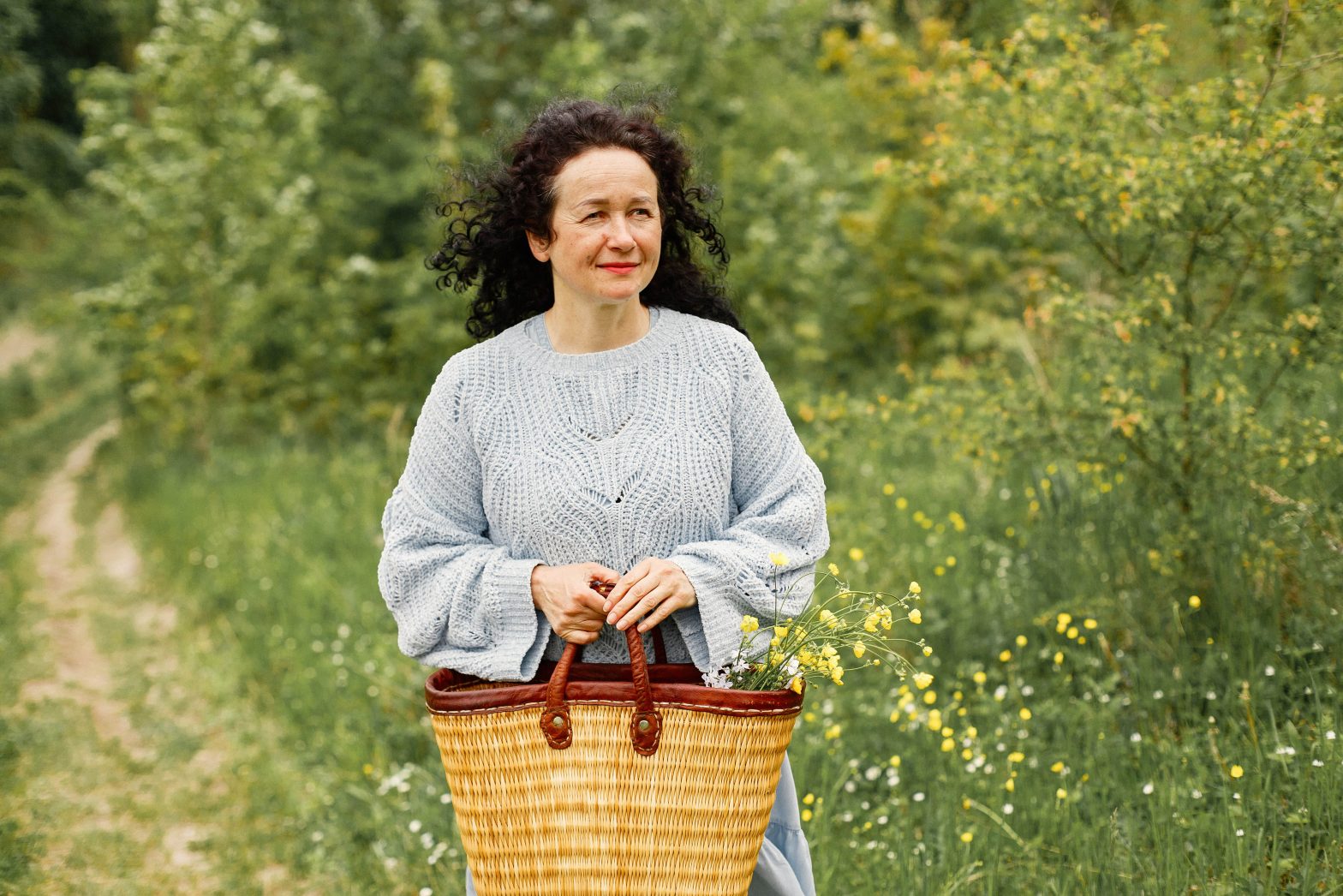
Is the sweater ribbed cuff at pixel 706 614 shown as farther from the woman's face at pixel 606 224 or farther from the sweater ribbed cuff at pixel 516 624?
the woman's face at pixel 606 224

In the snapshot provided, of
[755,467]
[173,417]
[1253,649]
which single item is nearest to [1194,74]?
[1253,649]

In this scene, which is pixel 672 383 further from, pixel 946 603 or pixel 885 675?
pixel 946 603

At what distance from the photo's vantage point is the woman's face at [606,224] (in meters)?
2.18

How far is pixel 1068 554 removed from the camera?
391cm

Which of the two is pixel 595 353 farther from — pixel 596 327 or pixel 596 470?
pixel 596 470

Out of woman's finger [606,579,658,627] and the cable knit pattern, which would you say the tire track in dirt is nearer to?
the cable knit pattern

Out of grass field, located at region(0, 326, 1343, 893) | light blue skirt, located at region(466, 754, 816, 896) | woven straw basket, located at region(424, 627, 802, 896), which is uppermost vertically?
woven straw basket, located at region(424, 627, 802, 896)

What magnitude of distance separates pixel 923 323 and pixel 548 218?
6.40 m

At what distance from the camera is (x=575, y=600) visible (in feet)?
6.77

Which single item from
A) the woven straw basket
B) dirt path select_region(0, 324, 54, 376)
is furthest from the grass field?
dirt path select_region(0, 324, 54, 376)

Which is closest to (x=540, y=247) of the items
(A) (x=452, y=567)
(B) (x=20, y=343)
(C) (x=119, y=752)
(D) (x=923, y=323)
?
(A) (x=452, y=567)

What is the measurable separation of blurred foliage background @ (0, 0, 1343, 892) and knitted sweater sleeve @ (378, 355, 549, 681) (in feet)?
2.70

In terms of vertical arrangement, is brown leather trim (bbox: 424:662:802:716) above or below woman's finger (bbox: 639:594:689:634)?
below

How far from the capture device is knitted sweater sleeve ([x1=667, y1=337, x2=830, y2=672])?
2100 mm
